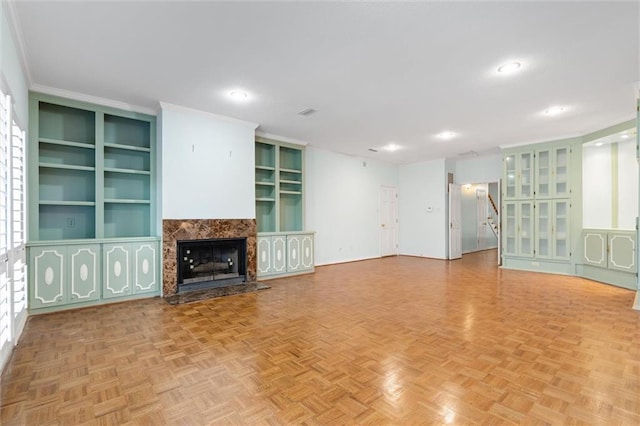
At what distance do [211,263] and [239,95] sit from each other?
2.83m

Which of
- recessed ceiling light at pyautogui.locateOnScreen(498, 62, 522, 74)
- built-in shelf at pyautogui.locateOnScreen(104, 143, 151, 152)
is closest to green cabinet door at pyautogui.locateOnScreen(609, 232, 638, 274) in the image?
recessed ceiling light at pyautogui.locateOnScreen(498, 62, 522, 74)

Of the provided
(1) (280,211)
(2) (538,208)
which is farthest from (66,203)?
(2) (538,208)

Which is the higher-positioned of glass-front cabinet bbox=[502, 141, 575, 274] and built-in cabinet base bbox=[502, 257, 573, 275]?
glass-front cabinet bbox=[502, 141, 575, 274]

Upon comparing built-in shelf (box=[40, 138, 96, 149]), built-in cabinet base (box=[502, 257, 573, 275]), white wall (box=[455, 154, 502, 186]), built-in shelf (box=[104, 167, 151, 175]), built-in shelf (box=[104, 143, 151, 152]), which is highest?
white wall (box=[455, 154, 502, 186])

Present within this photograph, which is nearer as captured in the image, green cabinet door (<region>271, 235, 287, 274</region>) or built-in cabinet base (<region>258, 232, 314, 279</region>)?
built-in cabinet base (<region>258, 232, 314, 279</region>)

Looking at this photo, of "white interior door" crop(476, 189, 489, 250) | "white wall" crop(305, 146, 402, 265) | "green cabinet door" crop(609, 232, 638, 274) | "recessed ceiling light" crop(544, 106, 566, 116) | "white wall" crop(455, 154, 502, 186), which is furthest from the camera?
"white interior door" crop(476, 189, 489, 250)

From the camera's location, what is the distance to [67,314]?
3.84m

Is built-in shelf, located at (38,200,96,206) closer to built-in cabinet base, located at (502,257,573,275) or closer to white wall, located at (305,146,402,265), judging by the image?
white wall, located at (305,146,402,265)

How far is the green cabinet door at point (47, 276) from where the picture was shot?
3756 millimetres

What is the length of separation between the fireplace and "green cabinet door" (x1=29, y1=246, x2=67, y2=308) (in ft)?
4.63

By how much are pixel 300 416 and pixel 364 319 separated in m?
1.86

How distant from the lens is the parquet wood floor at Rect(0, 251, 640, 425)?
1.88 metres

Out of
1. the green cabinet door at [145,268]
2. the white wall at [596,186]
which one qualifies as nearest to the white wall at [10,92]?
→ the green cabinet door at [145,268]

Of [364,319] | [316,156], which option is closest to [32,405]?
[364,319]
